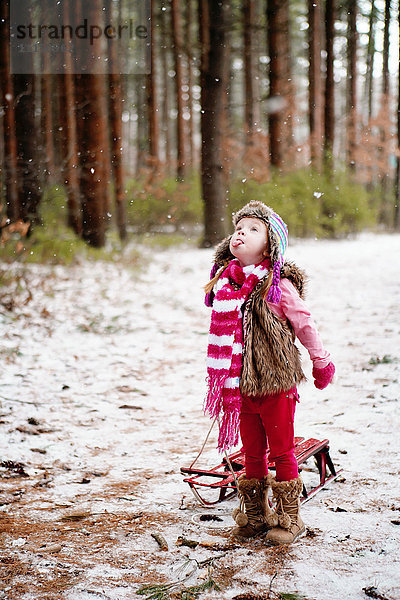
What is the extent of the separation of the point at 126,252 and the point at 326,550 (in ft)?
32.8

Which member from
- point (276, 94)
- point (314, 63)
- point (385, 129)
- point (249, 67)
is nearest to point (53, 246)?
point (276, 94)

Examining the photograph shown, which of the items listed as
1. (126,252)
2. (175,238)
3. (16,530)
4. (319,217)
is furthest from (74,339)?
(319,217)

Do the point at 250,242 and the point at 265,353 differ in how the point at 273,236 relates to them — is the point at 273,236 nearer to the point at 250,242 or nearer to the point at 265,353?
the point at 250,242

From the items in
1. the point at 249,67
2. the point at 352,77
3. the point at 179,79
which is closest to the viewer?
the point at 179,79

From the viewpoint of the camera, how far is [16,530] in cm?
288

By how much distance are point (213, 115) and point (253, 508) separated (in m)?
11.4

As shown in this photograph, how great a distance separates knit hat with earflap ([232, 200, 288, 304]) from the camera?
2.69 m

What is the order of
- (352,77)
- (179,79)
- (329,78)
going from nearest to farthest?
(179,79) → (329,78) → (352,77)

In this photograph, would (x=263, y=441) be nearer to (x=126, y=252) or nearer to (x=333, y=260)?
(x=126, y=252)

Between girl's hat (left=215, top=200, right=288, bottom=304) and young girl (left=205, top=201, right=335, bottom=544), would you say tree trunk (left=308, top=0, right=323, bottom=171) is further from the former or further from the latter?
young girl (left=205, top=201, right=335, bottom=544)

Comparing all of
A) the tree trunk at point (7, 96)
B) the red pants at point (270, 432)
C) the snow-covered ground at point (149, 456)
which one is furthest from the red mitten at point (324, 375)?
the tree trunk at point (7, 96)

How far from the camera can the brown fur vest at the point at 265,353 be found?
104 inches

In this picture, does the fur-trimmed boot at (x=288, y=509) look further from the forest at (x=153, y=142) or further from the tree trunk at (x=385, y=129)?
the tree trunk at (x=385, y=129)

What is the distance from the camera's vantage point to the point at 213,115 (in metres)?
13.1
